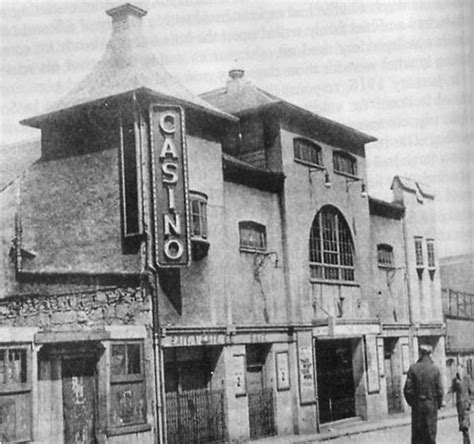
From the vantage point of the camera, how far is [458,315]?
A: 36688 millimetres

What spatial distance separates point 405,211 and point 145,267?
15.0 meters

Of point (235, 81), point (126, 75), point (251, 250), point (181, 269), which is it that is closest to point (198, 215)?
point (181, 269)

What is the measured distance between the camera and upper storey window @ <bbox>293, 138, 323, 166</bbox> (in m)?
25.0

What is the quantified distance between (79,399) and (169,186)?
5.12m

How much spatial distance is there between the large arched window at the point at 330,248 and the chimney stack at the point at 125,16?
26.0 ft

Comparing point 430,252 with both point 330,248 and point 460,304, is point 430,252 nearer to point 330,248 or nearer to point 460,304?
point 460,304

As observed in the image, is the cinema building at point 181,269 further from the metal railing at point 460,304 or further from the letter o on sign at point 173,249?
the metal railing at point 460,304

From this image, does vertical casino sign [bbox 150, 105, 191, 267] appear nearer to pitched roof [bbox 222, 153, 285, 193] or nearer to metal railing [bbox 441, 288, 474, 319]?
pitched roof [bbox 222, 153, 285, 193]

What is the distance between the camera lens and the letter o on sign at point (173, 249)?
1905 centimetres

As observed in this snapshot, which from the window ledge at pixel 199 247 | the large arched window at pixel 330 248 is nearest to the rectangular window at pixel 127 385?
the window ledge at pixel 199 247

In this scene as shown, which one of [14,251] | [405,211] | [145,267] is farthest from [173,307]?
[405,211]

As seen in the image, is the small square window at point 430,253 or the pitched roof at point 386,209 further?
the small square window at point 430,253

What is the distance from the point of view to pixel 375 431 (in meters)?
23.6

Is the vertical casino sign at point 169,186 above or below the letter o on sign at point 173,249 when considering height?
above
